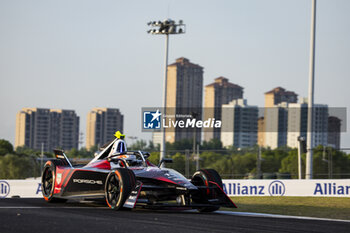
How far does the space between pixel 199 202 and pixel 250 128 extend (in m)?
187

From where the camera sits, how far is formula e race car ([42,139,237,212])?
1279cm

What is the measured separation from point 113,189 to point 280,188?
32.0 ft

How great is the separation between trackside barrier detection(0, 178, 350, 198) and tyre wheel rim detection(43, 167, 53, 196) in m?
6.06

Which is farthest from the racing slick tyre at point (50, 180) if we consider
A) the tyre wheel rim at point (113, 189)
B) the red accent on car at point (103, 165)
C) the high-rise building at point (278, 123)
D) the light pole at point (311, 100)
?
the high-rise building at point (278, 123)

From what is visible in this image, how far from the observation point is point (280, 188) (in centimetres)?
2147

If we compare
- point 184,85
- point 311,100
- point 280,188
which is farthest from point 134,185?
→ point 184,85

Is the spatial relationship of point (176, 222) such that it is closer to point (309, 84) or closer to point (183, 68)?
point (309, 84)

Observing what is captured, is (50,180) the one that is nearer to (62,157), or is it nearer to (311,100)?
(62,157)

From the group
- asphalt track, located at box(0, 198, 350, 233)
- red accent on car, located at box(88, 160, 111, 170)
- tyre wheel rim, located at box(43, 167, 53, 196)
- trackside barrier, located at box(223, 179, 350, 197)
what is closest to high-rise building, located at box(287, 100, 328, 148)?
trackside barrier, located at box(223, 179, 350, 197)

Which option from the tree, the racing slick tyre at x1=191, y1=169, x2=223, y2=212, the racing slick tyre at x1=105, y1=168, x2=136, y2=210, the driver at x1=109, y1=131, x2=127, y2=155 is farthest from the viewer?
the tree

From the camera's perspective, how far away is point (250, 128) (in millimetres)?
198875

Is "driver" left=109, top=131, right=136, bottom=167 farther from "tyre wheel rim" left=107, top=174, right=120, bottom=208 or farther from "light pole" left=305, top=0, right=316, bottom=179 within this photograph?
"light pole" left=305, top=0, right=316, bottom=179

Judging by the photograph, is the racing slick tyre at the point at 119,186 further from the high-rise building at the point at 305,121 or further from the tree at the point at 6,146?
the high-rise building at the point at 305,121

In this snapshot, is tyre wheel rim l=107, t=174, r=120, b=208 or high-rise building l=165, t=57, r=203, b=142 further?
high-rise building l=165, t=57, r=203, b=142
